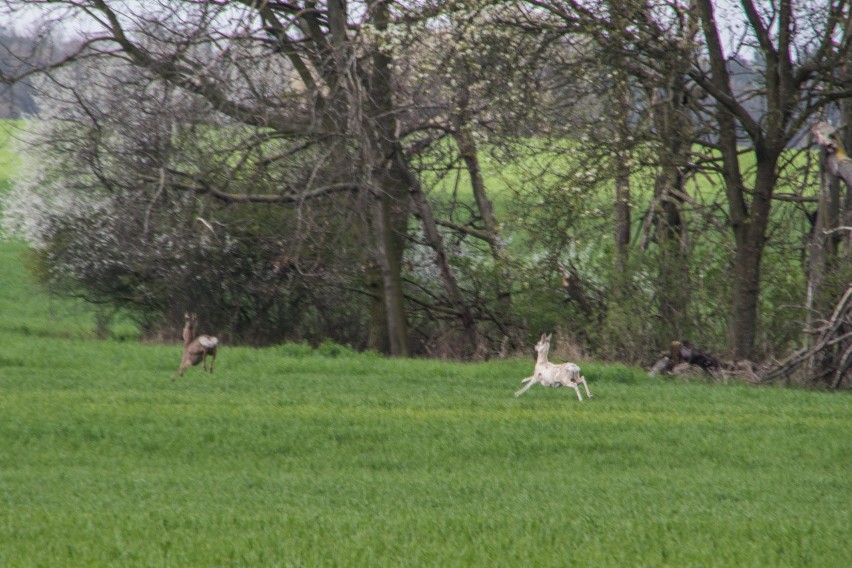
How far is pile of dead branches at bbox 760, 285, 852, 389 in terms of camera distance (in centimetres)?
1938

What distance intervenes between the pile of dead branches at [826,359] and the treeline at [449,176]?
73 cm

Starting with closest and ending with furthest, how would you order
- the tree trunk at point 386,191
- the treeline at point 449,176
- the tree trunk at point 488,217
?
1. the treeline at point 449,176
2. the tree trunk at point 386,191
3. the tree trunk at point 488,217

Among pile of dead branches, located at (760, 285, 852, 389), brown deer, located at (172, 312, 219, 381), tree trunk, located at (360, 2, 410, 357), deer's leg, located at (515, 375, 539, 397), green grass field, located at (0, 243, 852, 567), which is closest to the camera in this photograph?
green grass field, located at (0, 243, 852, 567)

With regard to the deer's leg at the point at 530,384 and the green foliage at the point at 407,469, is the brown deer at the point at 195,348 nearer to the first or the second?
the green foliage at the point at 407,469

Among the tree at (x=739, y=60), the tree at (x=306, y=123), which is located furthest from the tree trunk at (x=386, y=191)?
the tree at (x=739, y=60)

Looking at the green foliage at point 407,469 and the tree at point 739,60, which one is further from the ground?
the tree at point 739,60

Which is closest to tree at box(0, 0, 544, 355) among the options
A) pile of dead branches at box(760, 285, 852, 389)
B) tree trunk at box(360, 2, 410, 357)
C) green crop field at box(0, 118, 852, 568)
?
tree trunk at box(360, 2, 410, 357)

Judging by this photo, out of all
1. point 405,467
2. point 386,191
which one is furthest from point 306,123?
point 405,467

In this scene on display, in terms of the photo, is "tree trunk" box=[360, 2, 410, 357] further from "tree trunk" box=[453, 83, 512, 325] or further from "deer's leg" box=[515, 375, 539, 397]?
"deer's leg" box=[515, 375, 539, 397]

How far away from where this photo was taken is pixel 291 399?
16328mm

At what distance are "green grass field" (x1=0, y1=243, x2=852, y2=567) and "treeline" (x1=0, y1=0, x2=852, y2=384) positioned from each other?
4.21 meters

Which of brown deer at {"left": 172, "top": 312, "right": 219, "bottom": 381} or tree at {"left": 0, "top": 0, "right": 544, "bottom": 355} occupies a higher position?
tree at {"left": 0, "top": 0, "right": 544, "bottom": 355}

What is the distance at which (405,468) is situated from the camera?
1293 centimetres

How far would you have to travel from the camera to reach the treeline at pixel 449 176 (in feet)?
71.2
